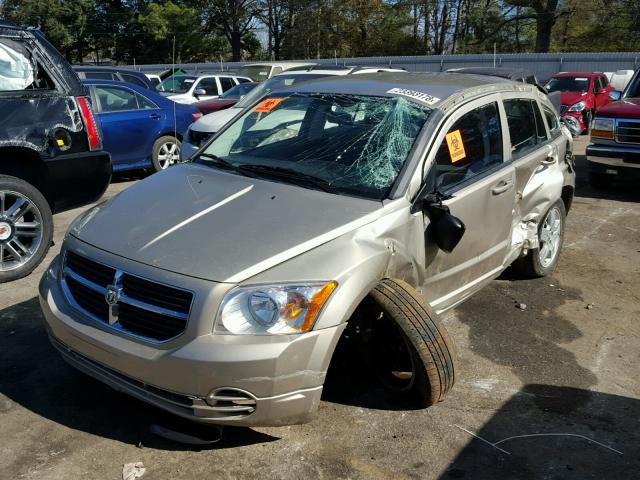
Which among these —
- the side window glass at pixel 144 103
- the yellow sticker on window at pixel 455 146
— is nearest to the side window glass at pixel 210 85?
the side window glass at pixel 144 103

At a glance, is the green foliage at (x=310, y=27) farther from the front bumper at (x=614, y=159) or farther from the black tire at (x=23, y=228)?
the black tire at (x=23, y=228)

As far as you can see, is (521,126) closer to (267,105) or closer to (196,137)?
(267,105)

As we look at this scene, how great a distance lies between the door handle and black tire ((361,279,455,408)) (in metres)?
1.25

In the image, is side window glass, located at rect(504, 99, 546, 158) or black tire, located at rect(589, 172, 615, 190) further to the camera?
black tire, located at rect(589, 172, 615, 190)

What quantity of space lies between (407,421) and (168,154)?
7.42m

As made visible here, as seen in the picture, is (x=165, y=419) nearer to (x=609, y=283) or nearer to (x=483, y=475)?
(x=483, y=475)

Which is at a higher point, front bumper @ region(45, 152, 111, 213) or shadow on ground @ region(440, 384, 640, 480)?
front bumper @ region(45, 152, 111, 213)

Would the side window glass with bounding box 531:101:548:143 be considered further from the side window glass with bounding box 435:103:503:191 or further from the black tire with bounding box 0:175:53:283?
the black tire with bounding box 0:175:53:283

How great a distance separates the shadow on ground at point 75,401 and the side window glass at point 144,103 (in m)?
5.91

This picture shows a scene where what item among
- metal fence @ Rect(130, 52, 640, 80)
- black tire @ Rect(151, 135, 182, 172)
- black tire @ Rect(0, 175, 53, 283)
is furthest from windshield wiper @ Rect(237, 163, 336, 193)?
metal fence @ Rect(130, 52, 640, 80)

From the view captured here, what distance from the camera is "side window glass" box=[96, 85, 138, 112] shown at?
911cm

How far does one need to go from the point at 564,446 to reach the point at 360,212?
5.14 ft

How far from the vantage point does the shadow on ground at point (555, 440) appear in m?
3.03

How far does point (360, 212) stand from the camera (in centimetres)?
333
